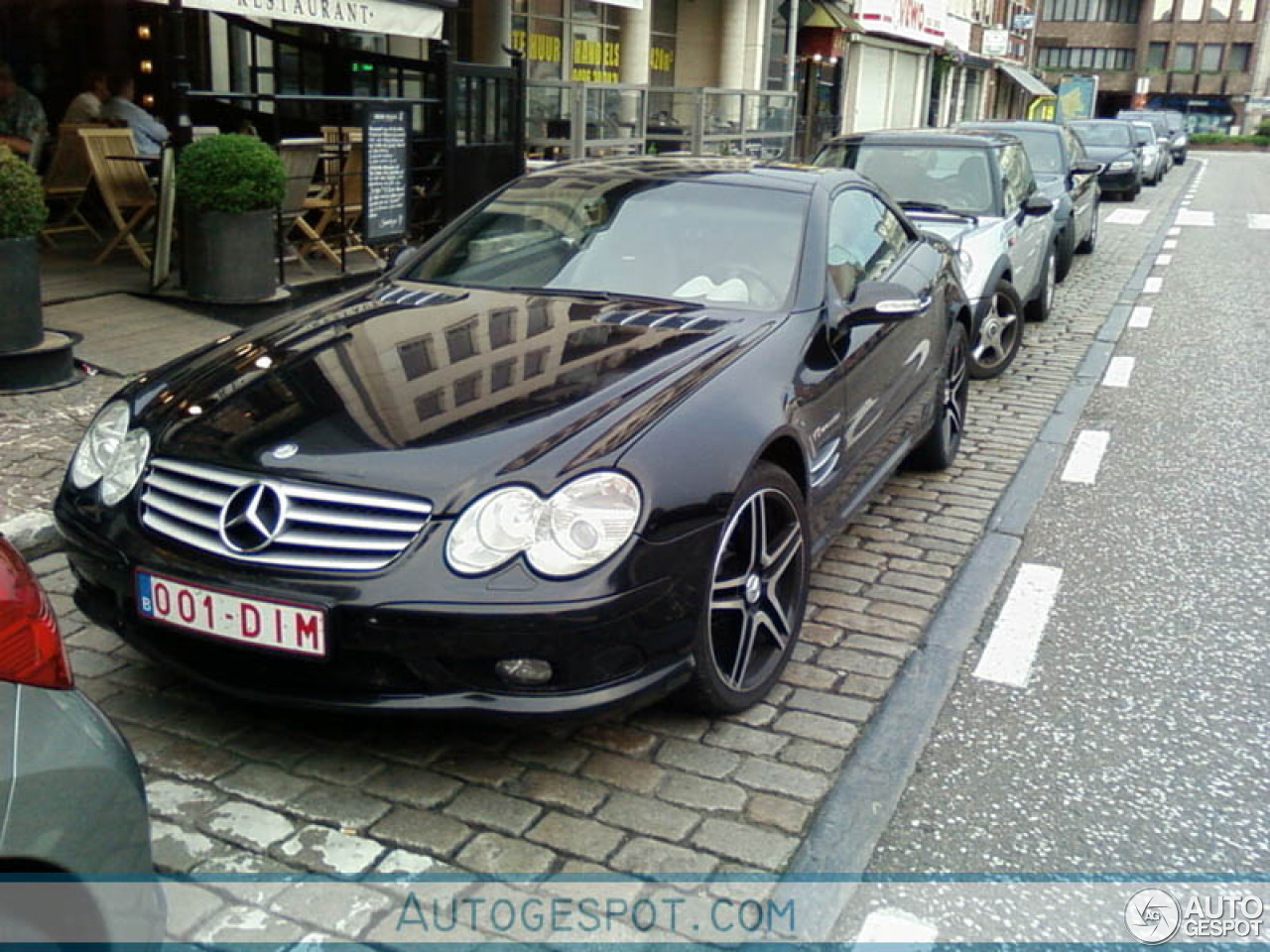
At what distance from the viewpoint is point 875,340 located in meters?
4.85

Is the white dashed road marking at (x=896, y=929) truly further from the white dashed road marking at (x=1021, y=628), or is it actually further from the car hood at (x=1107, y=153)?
the car hood at (x=1107, y=153)

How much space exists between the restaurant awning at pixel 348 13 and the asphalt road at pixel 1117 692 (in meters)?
5.86

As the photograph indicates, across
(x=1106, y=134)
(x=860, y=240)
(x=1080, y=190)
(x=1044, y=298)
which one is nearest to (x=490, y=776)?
(x=860, y=240)

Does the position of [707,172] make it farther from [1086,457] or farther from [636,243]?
[1086,457]

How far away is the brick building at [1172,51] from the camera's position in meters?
94.0

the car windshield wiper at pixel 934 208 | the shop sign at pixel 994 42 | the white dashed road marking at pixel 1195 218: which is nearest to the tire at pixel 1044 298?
the car windshield wiper at pixel 934 208

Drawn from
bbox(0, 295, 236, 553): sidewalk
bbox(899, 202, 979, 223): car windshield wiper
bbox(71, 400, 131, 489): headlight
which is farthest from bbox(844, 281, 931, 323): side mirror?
bbox(899, 202, 979, 223): car windshield wiper

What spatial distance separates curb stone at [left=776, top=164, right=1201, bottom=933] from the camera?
3.06 m

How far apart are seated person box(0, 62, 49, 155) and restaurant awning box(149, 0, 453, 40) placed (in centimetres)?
300

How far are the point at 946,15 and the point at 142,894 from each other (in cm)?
4156

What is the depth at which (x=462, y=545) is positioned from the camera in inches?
120

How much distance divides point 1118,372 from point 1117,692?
565 centimetres

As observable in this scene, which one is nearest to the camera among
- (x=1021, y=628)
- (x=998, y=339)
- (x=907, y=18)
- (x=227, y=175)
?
(x=1021, y=628)

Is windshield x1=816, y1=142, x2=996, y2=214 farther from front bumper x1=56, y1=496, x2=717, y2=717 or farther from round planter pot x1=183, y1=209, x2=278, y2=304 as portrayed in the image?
front bumper x1=56, y1=496, x2=717, y2=717
